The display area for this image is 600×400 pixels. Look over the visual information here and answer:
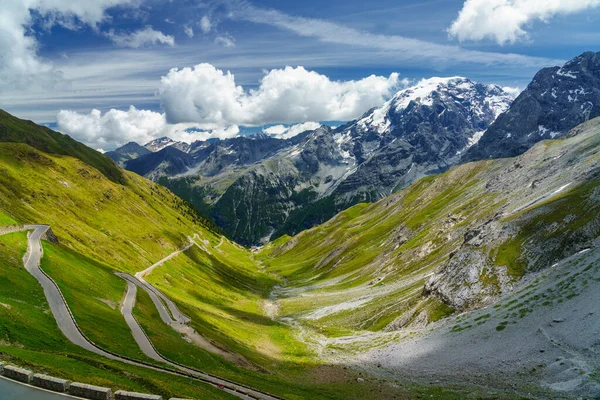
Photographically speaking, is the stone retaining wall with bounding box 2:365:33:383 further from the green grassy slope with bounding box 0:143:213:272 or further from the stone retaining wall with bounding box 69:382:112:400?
the green grassy slope with bounding box 0:143:213:272

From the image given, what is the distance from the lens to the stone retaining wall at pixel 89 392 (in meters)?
21.9

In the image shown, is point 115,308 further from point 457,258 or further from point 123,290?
point 457,258

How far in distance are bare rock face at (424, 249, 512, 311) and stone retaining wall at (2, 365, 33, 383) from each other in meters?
77.5

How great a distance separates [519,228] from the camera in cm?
9188

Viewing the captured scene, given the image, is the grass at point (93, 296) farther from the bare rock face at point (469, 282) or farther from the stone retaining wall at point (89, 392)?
the bare rock face at point (469, 282)

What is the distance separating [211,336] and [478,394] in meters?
45.6

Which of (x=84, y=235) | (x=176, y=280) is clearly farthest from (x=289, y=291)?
(x=84, y=235)

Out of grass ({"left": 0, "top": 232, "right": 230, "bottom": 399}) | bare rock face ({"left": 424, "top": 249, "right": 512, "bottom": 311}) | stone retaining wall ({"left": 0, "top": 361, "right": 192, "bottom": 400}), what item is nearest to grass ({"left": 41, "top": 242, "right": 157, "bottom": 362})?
grass ({"left": 0, "top": 232, "right": 230, "bottom": 399})

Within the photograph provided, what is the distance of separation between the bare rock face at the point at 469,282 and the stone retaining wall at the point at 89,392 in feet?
244

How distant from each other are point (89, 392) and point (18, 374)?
489 centimetres

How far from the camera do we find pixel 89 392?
862 inches

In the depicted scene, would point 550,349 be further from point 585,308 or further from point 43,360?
point 43,360

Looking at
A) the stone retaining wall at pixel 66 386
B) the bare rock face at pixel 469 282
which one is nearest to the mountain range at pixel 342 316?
the bare rock face at pixel 469 282

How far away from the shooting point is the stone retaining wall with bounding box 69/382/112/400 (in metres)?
21.9
